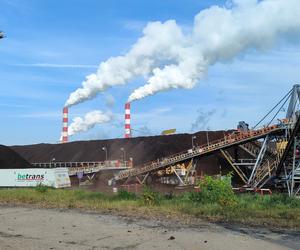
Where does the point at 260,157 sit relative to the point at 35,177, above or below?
above

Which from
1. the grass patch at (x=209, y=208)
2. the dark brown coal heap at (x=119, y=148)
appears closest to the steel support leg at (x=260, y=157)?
the dark brown coal heap at (x=119, y=148)

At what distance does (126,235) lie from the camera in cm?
1291

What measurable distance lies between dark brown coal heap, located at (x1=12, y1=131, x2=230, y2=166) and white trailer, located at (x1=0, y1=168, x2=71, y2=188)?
147 ft

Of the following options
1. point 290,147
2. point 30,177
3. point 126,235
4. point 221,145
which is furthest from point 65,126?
point 126,235

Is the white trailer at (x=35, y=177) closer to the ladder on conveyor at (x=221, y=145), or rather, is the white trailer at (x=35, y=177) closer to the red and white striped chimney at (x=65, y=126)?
the ladder on conveyor at (x=221, y=145)

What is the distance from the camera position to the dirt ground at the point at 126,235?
11.3m

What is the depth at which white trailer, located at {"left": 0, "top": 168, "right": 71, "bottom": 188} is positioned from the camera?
174ft

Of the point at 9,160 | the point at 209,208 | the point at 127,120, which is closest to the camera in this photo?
the point at 209,208

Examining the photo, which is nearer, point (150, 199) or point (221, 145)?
point (150, 199)

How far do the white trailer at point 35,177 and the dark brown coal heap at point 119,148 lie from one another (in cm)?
4491

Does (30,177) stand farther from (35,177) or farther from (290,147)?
(290,147)

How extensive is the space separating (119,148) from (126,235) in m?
106

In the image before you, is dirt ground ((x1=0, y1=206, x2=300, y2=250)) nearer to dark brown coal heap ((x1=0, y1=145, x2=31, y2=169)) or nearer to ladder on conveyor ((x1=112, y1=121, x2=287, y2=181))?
ladder on conveyor ((x1=112, y1=121, x2=287, y2=181))

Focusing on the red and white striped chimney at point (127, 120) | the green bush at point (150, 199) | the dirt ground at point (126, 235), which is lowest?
the dirt ground at point (126, 235)
